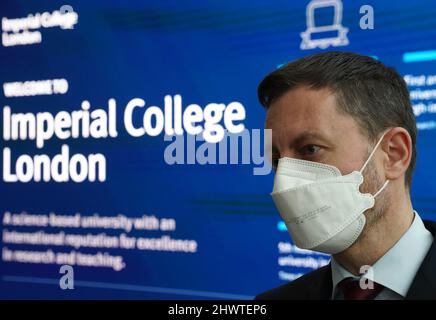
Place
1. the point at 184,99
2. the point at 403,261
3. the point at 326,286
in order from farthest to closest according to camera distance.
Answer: the point at 184,99, the point at 326,286, the point at 403,261

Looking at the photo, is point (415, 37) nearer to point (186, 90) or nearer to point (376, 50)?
point (376, 50)

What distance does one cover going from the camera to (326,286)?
1.45m

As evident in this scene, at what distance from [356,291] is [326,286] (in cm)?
11

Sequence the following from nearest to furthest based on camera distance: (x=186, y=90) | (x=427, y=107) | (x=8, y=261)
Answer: (x=427, y=107) → (x=186, y=90) → (x=8, y=261)

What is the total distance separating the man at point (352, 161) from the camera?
138cm

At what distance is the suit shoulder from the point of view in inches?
58.4

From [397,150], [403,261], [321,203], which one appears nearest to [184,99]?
[321,203]

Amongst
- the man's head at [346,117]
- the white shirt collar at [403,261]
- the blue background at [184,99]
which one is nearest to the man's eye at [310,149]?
the man's head at [346,117]

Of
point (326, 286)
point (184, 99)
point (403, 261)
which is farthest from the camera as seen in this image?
point (184, 99)

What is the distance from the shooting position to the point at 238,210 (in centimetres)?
274

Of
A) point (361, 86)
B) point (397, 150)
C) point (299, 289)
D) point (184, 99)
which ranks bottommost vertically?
point (299, 289)

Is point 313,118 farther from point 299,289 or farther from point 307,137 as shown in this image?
point 299,289

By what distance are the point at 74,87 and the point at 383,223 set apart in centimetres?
215
